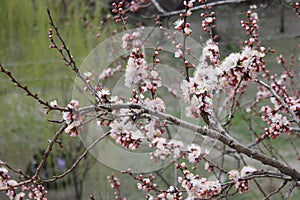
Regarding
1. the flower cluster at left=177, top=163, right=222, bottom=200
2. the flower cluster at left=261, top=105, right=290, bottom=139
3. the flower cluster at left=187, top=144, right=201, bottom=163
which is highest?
the flower cluster at left=261, top=105, right=290, bottom=139

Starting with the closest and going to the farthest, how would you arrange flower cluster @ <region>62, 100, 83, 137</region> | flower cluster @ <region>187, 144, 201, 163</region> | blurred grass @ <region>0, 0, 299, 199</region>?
1. flower cluster @ <region>62, 100, 83, 137</region>
2. flower cluster @ <region>187, 144, 201, 163</region>
3. blurred grass @ <region>0, 0, 299, 199</region>

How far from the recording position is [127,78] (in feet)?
3.02

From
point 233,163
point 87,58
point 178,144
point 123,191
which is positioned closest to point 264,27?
point 233,163

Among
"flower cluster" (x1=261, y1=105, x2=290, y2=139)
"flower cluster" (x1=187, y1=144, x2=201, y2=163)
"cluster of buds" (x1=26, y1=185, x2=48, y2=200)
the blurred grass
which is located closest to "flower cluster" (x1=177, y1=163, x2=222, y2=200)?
"flower cluster" (x1=187, y1=144, x2=201, y2=163)

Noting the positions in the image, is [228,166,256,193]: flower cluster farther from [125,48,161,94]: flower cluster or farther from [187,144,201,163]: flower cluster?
[125,48,161,94]: flower cluster

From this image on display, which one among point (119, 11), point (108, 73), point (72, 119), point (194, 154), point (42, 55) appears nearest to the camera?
point (72, 119)

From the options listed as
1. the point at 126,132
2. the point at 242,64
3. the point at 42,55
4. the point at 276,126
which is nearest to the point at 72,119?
the point at 126,132

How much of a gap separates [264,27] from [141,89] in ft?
9.31

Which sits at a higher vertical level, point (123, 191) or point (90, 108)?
point (123, 191)

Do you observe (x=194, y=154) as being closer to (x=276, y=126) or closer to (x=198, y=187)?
(x=198, y=187)

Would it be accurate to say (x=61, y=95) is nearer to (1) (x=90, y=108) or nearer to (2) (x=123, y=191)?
(2) (x=123, y=191)

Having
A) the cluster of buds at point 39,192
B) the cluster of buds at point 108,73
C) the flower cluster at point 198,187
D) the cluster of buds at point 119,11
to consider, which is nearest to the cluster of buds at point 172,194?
the flower cluster at point 198,187

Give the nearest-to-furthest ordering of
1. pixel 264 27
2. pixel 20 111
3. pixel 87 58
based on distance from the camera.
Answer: pixel 87 58 → pixel 20 111 → pixel 264 27

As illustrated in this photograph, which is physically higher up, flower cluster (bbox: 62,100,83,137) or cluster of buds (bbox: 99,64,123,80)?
cluster of buds (bbox: 99,64,123,80)
